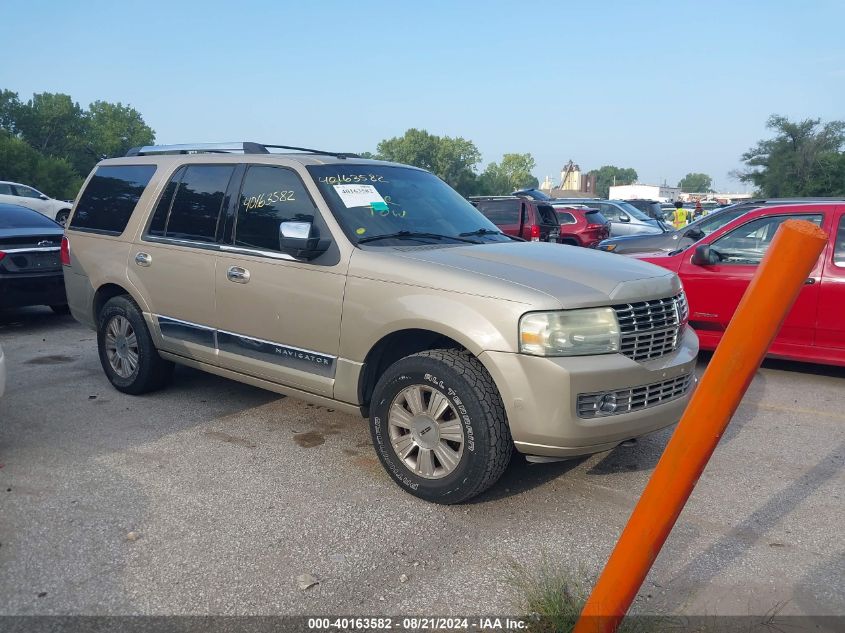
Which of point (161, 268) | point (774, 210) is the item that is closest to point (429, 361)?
point (161, 268)

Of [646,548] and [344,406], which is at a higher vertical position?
[646,548]

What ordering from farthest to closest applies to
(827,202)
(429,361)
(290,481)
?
(827,202), (290,481), (429,361)

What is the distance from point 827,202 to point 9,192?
2327cm

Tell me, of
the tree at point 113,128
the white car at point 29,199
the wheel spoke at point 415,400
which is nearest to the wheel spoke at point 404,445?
the wheel spoke at point 415,400

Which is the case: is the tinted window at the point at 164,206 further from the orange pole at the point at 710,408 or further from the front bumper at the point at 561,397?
the orange pole at the point at 710,408

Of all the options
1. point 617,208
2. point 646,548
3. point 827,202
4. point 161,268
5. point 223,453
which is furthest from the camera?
point 617,208

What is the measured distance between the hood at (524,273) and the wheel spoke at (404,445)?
851mm

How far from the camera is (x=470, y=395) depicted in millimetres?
3598

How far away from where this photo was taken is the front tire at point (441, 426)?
3.60m

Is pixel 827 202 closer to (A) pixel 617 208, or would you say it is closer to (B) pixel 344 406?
(B) pixel 344 406

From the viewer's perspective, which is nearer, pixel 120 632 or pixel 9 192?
pixel 120 632

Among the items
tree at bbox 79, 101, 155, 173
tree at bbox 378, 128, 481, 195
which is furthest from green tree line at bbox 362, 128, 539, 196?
tree at bbox 79, 101, 155, 173

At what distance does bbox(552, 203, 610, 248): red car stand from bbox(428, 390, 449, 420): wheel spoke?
15.0 meters

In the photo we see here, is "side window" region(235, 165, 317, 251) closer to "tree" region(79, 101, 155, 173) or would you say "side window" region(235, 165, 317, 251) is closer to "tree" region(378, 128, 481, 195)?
"tree" region(79, 101, 155, 173)
